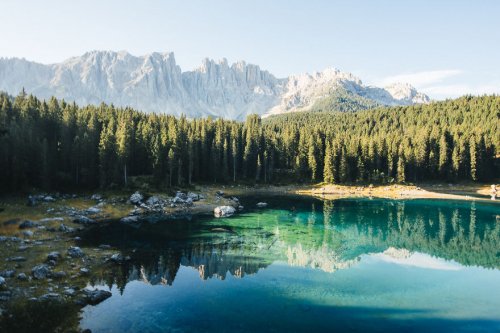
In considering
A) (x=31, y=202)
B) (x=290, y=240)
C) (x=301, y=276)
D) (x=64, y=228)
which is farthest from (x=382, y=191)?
(x=31, y=202)

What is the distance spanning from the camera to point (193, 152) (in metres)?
122

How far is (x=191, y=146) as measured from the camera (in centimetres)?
11825

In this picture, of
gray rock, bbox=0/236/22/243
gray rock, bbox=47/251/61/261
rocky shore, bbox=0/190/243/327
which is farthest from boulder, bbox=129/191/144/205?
gray rock, bbox=47/251/61/261

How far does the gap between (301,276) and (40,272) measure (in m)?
26.6

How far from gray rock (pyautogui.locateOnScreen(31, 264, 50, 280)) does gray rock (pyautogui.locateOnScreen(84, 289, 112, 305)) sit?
546cm

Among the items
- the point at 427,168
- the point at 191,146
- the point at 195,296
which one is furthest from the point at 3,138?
the point at 427,168

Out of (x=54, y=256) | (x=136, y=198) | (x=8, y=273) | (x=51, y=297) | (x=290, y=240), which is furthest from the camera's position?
(x=136, y=198)

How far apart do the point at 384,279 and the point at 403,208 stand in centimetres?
5859

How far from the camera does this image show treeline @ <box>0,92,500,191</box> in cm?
8675

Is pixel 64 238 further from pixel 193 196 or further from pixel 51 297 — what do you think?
pixel 193 196

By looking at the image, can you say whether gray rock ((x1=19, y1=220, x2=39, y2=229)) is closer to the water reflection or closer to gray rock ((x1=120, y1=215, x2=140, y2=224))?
the water reflection

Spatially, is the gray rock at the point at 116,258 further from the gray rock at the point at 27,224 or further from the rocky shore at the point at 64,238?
the gray rock at the point at 27,224

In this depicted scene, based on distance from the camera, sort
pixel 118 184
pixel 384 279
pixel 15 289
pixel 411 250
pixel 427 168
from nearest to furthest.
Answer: pixel 15 289
pixel 384 279
pixel 411 250
pixel 118 184
pixel 427 168

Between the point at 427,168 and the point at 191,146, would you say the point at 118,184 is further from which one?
the point at 427,168
